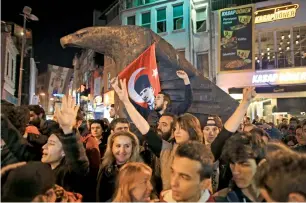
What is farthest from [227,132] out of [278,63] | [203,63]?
[203,63]

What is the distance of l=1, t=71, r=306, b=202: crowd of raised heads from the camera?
2.02 meters

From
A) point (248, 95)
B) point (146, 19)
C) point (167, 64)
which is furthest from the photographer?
point (146, 19)

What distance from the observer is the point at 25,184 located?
1.98m

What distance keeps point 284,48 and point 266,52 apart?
3.13ft

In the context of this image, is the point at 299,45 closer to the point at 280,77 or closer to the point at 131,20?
the point at 280,77

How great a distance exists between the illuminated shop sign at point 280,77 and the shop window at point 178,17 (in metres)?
6.14

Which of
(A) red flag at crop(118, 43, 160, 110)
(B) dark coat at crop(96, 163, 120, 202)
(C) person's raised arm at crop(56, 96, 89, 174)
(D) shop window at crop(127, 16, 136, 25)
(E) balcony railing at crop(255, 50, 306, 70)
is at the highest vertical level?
(D) shop window at crop(127, 16, 136, 25)

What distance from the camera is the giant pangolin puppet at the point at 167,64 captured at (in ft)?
25.0

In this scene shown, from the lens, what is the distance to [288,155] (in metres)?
2.15

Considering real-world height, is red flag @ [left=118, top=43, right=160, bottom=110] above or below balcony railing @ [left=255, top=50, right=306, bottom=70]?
below

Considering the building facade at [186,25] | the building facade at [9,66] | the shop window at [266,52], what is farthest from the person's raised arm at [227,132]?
the building facade at [9,66]

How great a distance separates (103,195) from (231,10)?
16.2 m

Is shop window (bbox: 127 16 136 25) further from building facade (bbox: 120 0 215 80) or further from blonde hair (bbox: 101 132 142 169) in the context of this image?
blonde hair (bbox: 101 132 142 169)

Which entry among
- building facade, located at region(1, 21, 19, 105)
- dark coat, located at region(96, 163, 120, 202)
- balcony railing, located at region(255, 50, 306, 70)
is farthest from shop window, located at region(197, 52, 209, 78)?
dark coat, located at region(96, 163, 120, 202)
